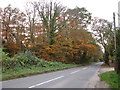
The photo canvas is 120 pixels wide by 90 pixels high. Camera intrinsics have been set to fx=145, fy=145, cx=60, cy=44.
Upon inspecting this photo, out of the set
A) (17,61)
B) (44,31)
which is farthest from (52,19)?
(17,61)

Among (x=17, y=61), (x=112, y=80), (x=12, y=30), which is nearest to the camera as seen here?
(x=112, y=80)

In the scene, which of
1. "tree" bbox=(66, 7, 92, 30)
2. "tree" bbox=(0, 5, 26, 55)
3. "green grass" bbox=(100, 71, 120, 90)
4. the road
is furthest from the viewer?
"tree" bbox=(66, 7, 92, 30)

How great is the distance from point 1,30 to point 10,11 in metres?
5.07

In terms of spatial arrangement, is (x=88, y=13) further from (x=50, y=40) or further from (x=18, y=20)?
(x=18, y=20)

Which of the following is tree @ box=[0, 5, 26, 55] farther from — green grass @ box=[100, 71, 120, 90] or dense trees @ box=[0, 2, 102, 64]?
green grass @ box=[100, 71, 120, 90]

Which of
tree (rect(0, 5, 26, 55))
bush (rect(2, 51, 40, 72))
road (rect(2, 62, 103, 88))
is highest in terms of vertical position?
tree (rect(0, 5, 26, 55))

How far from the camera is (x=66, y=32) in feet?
105

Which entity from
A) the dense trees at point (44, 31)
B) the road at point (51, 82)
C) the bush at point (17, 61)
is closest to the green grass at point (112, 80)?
the road at point (51, 82)

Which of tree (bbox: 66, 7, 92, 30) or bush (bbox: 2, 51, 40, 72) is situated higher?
tree (bbox: 66, 7, 92, 30)

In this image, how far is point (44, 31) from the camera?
91.7ft

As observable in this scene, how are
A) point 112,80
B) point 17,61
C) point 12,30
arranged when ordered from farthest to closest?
1. point 12,30
2. point 17,61
3. point 112,80

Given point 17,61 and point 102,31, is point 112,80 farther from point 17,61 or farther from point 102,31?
point 102,31

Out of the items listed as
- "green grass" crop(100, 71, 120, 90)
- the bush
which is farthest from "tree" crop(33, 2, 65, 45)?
"green grass" crop(100, 71, 120, 90)

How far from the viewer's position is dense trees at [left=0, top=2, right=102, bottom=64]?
24562mm
